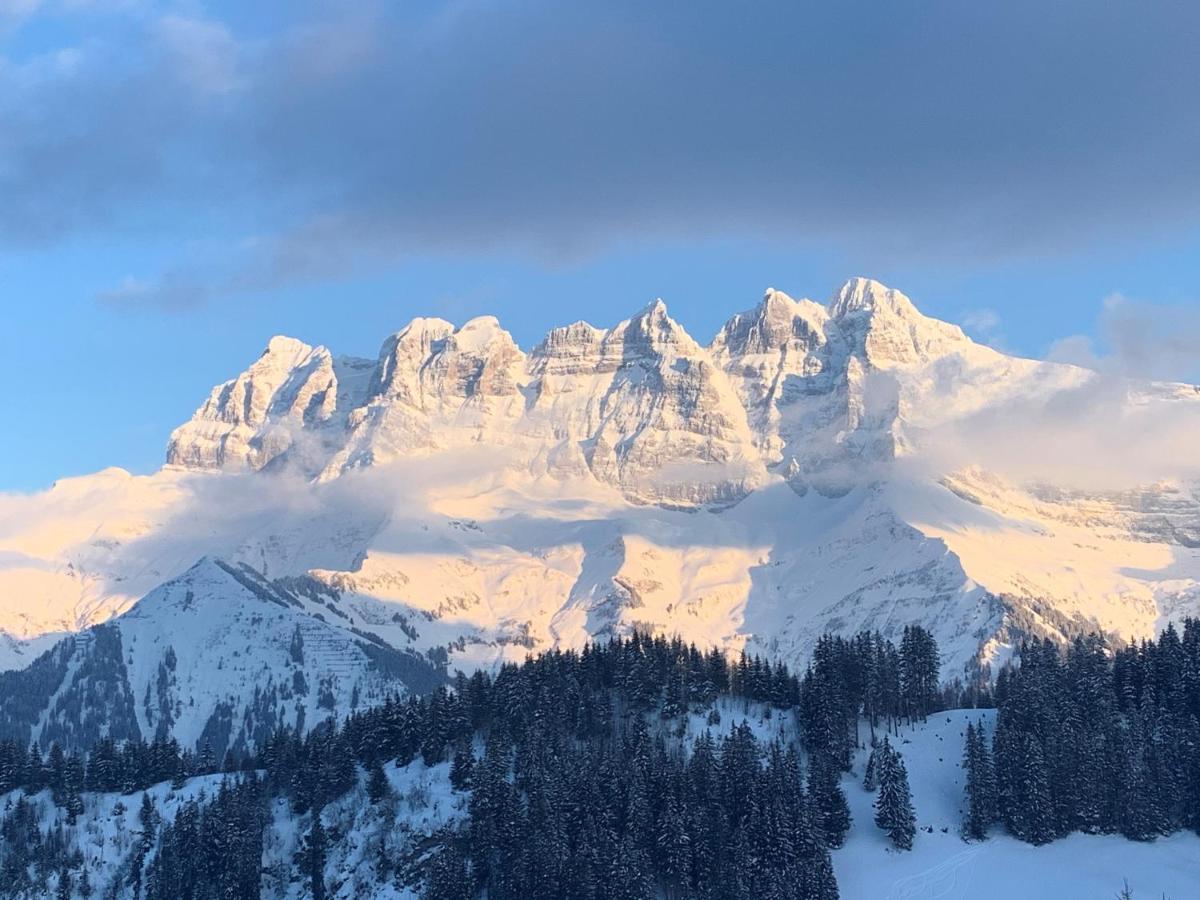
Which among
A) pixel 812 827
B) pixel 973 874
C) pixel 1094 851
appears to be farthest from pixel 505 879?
pixel 1094 851

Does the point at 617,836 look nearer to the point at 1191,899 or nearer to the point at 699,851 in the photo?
the point at 699,851

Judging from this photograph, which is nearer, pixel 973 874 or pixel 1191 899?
pixel 1191 899

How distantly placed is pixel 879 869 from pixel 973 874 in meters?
10.3

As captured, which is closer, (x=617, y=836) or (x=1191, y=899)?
(x=1191, y=899)

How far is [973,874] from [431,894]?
60159 mm

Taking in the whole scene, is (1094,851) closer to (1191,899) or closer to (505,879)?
(1191,899)

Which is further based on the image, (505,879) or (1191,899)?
(505,879)

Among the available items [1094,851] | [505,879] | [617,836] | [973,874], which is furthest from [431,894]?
[1094,851]

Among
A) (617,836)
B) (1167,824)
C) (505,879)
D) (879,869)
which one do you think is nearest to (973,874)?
(879,869)

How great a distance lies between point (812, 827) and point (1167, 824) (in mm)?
39997

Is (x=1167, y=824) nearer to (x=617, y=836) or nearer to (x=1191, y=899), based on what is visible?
(x=1191, y=899)

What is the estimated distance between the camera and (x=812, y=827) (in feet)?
648

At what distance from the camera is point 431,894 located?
199m

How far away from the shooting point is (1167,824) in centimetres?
19962
